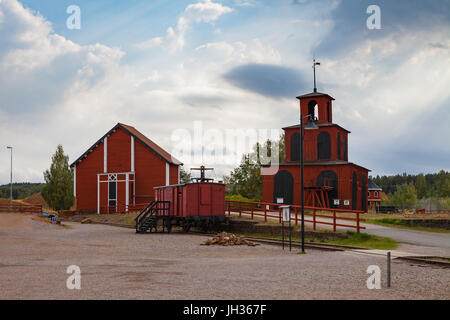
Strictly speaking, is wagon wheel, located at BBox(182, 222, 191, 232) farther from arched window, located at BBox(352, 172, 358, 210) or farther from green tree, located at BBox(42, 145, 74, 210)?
green tree, located at BBox(42, 145, 74, 210)

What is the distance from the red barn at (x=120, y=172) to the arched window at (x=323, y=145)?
1378cm

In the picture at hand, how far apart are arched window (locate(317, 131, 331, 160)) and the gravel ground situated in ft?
90.6

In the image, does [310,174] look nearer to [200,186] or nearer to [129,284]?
[200,186]

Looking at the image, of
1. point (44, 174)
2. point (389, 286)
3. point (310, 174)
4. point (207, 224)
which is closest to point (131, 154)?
point (310, 174)

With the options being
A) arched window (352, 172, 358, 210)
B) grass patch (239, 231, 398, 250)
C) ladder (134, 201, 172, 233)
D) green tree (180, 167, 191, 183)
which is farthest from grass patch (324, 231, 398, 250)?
green tree (180, 167, 191, 183)

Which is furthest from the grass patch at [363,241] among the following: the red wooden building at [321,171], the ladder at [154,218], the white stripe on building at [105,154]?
the white stripe on building at [105,154]

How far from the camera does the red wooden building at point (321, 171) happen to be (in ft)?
141

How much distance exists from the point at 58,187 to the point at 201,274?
65.8 m

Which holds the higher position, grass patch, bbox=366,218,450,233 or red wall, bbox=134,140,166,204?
red wall, bbox=134,140,166,204

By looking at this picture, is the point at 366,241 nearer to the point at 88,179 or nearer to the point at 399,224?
the point at 399,224

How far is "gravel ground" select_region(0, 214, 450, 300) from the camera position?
30.4 feet

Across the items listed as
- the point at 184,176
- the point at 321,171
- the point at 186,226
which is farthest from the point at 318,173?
the point at 184,176

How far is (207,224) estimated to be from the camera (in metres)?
29.1
